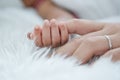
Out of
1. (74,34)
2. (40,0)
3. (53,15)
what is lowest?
(74,34)

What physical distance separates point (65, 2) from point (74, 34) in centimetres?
34

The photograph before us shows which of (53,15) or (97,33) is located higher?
(53,15)

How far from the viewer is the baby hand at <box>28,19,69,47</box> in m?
0.65

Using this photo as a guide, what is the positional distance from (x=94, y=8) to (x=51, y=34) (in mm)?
381

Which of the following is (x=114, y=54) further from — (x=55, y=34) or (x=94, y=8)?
(x=94, y=8)

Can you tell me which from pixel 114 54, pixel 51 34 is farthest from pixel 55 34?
pixel 114 54

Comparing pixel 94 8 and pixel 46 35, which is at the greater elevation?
pixel 94 8

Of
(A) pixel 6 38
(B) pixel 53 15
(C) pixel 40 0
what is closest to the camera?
(A) pixel 6 38

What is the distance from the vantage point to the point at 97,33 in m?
0.67

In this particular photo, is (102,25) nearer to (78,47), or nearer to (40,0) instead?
(78,47)

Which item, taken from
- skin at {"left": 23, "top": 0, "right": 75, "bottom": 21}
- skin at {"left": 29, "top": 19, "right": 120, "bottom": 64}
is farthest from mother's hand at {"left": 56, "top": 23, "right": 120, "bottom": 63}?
skin at {"left": 23, "top": 0, "right": 75, "bottom": 21}

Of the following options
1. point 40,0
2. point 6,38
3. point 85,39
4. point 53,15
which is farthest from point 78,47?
point 40,0

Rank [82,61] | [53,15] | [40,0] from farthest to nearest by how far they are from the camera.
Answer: [40,0], [53,15], [82,61]

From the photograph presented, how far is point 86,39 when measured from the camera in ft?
2.08
